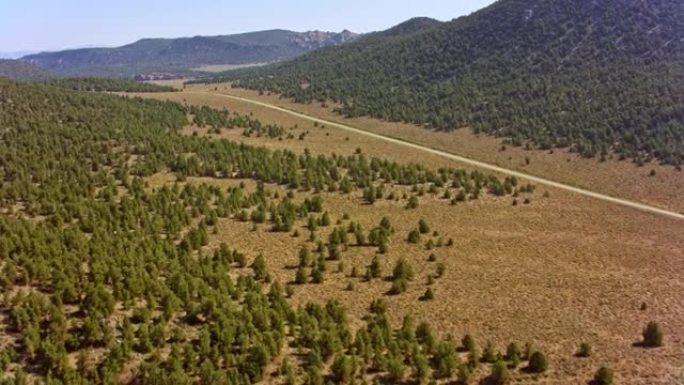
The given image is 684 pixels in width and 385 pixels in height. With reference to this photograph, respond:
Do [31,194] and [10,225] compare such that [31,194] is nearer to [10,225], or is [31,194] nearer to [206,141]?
[10,225]

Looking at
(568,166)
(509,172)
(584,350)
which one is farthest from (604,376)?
(568,166)

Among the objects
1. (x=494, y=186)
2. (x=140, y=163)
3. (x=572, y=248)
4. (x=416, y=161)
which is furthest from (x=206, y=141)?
(x=572, y=248)

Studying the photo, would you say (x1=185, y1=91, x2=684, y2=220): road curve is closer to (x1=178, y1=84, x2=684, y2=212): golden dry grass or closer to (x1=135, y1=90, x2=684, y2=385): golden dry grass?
(x1=178, y1=84, x2=684, y2=212): golden dry grass

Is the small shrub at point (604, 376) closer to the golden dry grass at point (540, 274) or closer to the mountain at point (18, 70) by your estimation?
the golden dry grass at point (540, 274)

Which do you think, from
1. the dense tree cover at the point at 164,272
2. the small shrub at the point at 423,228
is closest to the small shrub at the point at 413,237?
the small shrub at the point at 423,228

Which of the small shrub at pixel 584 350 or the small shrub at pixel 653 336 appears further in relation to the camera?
the small shrub at pixel 653 336

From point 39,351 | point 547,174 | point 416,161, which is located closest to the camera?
point 39,351
